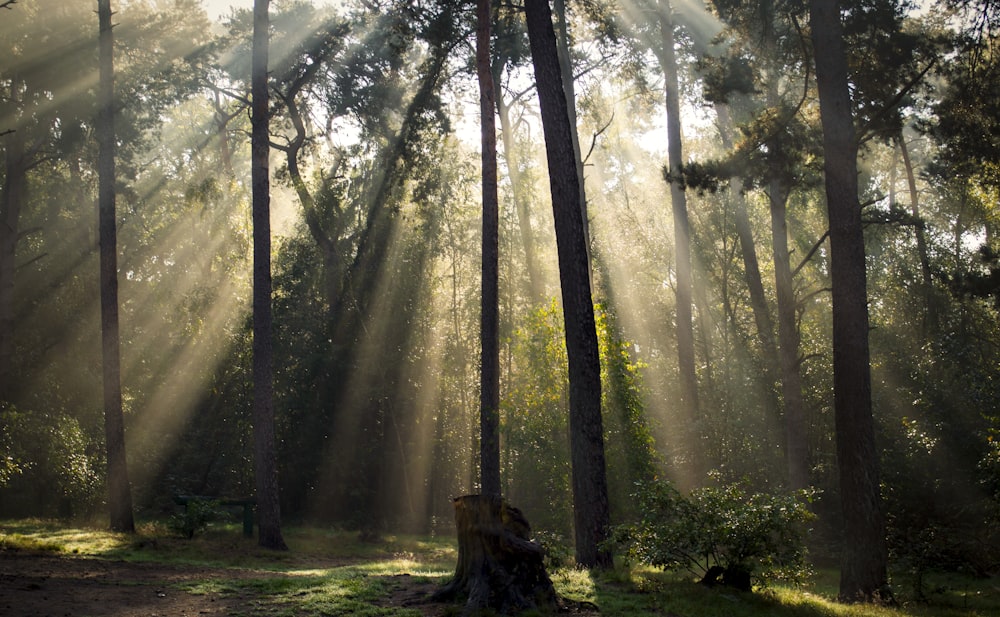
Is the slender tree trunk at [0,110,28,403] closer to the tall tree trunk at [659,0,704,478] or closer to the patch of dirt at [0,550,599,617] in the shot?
the patch of dirt at [0,550,599,617]

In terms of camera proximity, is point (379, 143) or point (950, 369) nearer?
point (950, 369)

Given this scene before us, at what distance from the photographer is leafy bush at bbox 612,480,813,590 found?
344 inches

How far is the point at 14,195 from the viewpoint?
2477 cm

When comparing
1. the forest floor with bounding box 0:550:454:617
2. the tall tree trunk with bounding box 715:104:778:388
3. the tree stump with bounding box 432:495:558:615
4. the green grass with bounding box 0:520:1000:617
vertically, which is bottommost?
the green grass with bounding box 0:520:1000:617

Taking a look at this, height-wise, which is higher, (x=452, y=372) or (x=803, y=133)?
(x=803, y=133)

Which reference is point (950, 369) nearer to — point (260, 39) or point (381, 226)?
point (381, 226)

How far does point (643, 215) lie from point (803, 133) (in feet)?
63.6

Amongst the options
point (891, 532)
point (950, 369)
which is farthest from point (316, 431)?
point (950, 369)

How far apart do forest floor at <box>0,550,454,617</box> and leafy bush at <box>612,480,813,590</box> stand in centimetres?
250

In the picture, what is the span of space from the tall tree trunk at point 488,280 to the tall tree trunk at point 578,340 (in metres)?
3.64

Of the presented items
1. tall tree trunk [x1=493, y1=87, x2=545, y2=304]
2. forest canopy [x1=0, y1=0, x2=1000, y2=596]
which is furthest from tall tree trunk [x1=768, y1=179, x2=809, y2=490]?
tall tree trunk [x1=493, y1=87, x2=545, y2=304]

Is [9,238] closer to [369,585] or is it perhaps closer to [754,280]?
[369,585]

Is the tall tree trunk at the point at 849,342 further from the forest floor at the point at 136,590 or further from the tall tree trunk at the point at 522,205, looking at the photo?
the tall tree trunk at the point at 522,205

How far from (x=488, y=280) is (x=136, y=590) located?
810cm
